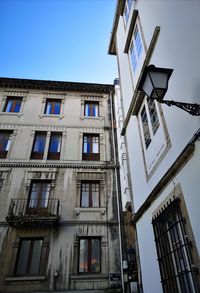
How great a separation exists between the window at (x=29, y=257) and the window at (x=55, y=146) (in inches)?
184

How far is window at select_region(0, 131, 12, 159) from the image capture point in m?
12.9

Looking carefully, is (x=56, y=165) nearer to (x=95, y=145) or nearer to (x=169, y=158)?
(x=95, y=145)

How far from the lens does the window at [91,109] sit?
15.5 metres

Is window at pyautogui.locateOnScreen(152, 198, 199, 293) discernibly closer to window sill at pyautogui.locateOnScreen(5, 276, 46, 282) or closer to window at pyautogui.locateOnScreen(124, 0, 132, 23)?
window sill at pyautogui.locateOnScreen(5, 276, 46, 282)

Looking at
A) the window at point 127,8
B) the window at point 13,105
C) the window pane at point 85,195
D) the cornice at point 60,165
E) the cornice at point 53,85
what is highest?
the cornice at point 53,85

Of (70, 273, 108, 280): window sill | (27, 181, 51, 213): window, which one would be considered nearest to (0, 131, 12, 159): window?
(27, 181, 51, 213): window

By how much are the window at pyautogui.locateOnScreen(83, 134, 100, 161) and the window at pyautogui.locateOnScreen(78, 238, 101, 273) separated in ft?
15.2

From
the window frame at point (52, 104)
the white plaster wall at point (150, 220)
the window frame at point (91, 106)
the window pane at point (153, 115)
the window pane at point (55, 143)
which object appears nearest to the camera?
the white plaster wall at point (150, 220)

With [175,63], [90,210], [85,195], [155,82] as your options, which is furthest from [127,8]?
[90,210]

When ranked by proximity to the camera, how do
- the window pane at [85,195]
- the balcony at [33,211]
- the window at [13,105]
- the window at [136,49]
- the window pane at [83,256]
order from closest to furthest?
1. the window at [136,49]
2. the window pane at [83,256]
3. the balcony at [33,211]
4. the window pane at [85,195]
5. the window at [13,105]

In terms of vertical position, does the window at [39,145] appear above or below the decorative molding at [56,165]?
above

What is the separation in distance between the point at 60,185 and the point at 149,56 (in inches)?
315

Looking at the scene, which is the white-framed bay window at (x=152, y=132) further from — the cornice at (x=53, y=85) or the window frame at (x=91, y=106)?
the cornice at (x=53, y=85)

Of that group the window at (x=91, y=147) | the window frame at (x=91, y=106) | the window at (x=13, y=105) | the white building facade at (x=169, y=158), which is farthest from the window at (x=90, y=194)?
the window at (x=13, y=105)
